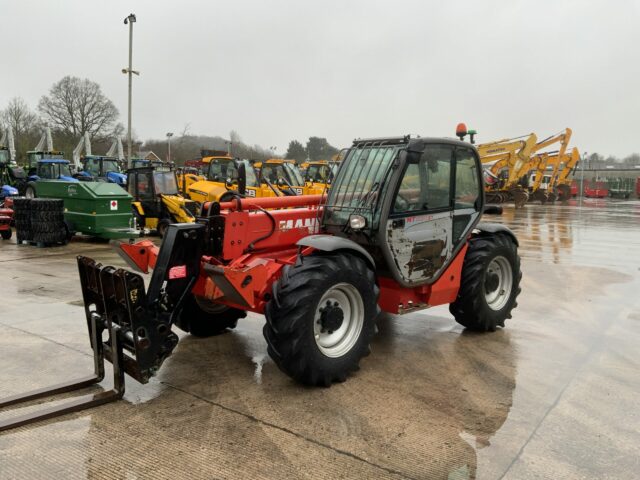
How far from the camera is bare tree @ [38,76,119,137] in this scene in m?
57.2

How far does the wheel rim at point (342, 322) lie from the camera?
435 cm

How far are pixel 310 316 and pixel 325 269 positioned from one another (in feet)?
1.27

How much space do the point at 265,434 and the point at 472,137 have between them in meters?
4.16


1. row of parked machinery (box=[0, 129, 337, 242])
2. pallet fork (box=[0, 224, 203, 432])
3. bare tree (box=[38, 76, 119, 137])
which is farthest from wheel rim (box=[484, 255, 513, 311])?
bare tree (box=[38, 76, 119, 137])

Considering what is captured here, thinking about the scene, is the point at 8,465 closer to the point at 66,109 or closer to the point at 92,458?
the point at 92,458

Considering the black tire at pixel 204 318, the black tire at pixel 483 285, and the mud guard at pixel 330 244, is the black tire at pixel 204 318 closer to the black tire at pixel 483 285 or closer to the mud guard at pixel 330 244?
the mud guard at pixel 330 244

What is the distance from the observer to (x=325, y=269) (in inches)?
163

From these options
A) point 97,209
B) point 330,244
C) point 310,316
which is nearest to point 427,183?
point 330,244

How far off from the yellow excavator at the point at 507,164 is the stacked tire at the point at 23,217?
22.1 metres

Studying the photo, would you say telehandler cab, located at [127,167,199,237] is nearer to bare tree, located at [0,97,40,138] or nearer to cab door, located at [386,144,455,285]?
cab door, located at [386,144,455,285]

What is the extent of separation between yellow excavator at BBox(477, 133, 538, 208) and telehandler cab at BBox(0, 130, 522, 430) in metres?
23.7

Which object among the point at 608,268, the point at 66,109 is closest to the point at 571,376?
the point at 608,268

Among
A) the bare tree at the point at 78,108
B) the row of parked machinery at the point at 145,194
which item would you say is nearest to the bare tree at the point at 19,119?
the bare tree at the point at 78,108

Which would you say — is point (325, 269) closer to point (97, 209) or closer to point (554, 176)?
point (97, 209)
